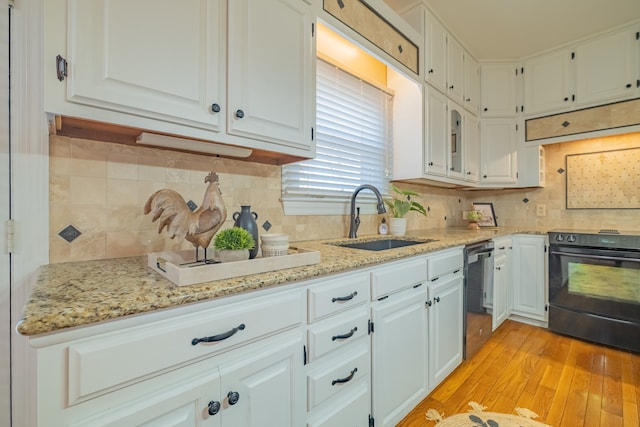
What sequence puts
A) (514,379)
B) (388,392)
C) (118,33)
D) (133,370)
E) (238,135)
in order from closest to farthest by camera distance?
1. (133,370)
2. (118,33)
3. (238,135)
4. (388,392)
5. (514,379)

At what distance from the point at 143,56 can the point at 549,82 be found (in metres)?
3.62

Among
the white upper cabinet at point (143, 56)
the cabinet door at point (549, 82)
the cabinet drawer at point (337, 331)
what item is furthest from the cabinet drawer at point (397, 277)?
the cabinet door at point (549, 82)

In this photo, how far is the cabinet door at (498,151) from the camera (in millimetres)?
3115

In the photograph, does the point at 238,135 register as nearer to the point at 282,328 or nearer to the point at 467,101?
the point at 282,328

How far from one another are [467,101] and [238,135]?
2.66m

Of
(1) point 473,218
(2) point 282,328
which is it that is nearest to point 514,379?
(1) point 473,218

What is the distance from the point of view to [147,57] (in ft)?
3.11

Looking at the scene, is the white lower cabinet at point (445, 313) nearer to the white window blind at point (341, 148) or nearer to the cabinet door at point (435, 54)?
the white window blind at point (341, 148)

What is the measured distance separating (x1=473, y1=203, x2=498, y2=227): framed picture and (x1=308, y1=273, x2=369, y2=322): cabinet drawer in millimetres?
2707

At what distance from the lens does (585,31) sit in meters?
2.57

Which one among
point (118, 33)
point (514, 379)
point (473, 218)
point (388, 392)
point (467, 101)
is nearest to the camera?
point (118, 33)

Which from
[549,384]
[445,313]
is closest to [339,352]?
[445,313]

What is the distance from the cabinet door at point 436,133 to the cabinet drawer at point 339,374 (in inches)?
65.6

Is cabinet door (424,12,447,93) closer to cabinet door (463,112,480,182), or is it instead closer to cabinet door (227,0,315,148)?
cabinet door (463,112,480,182)
